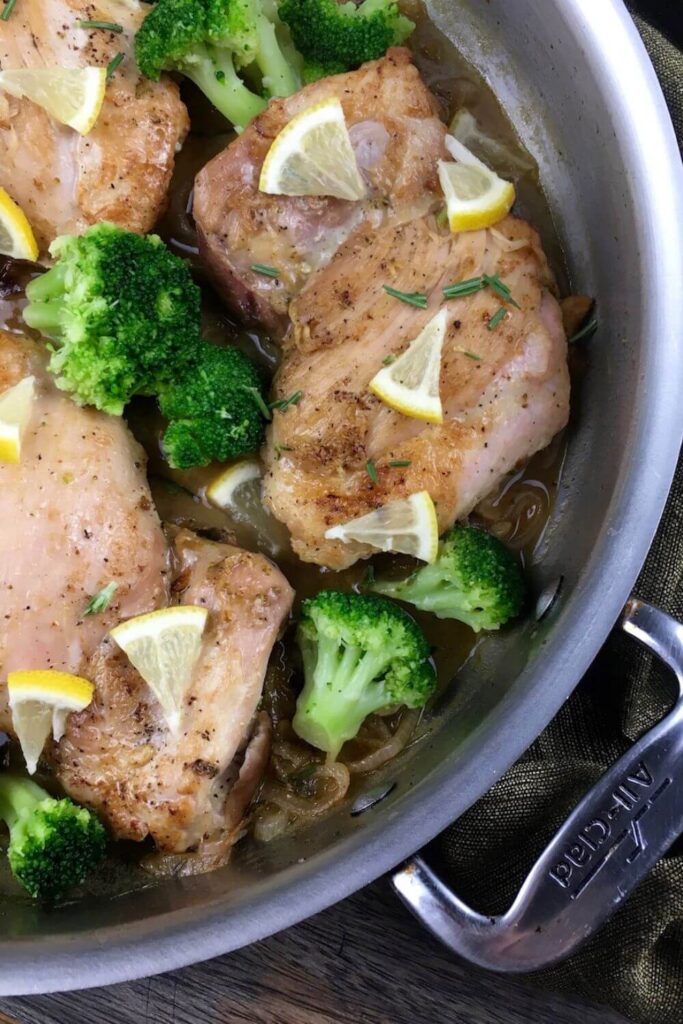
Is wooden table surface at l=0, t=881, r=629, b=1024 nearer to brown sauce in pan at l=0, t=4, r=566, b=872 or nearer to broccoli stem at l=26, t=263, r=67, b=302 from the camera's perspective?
brown sauce in pan at l=0, t=4, r=566, b=872

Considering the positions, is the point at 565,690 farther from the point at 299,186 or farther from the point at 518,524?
the point at 299,186

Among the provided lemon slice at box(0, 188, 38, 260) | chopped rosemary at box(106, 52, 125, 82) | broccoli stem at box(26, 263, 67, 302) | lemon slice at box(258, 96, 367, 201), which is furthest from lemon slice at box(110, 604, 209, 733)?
chopped rosemary at box(106, 52, 125, 82)

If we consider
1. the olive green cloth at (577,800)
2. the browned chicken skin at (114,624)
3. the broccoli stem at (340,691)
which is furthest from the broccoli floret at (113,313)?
the olive green cloth at (577,800)

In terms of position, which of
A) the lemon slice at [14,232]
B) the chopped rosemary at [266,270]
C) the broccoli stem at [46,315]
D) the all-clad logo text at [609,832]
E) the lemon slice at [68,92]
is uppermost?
the lemon slice at [68,92]

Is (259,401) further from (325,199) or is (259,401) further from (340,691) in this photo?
(340,691)

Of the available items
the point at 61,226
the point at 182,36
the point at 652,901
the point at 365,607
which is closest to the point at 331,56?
the point at 182,36

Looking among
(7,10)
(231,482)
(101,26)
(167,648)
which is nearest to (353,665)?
(167,648)

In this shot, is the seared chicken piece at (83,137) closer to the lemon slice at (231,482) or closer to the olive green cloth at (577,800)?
the lemon slice at (231,482)
